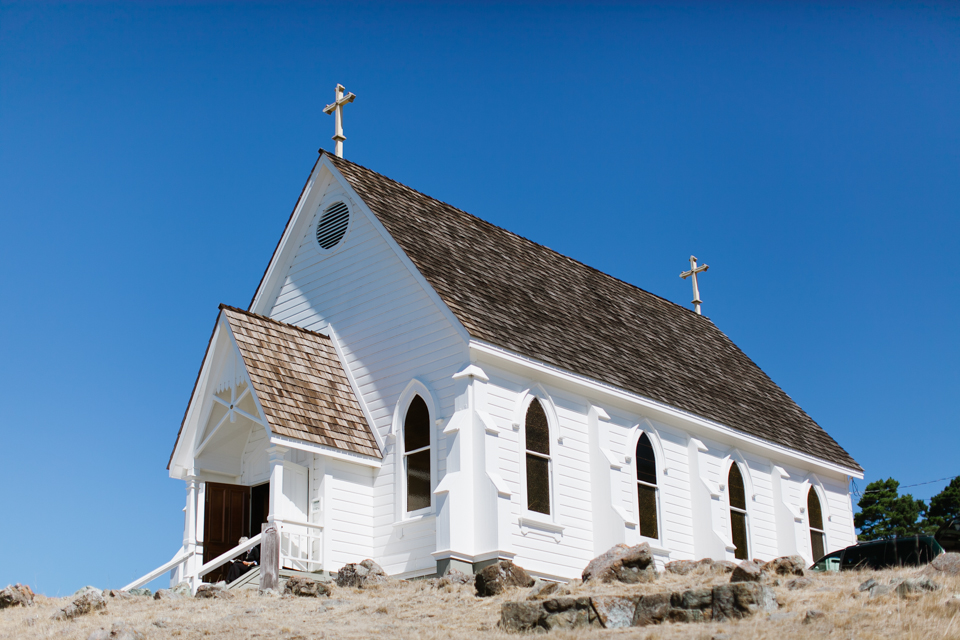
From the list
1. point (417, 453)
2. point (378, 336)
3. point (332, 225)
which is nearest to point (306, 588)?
point (417, 453)

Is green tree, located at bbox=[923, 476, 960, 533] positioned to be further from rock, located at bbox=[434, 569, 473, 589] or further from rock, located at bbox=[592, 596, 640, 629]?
rock, located at bbox=[592, 596, 640, 629]

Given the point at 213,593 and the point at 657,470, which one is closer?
the point at 213,593

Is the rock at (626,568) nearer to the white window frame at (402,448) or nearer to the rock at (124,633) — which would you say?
the white window frame at (402,448)

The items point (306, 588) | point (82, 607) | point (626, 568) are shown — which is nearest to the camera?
point (82, 607)

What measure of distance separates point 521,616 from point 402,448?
362 inches

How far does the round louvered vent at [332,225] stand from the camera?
25123mm

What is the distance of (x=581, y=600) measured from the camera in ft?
44.5

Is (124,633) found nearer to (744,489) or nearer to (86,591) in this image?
(86,591)

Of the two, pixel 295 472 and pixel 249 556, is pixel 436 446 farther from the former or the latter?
pixel 249 556

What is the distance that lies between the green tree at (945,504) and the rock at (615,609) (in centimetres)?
4578

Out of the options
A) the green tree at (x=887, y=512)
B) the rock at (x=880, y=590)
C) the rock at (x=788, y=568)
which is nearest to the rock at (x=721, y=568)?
the rock at (x=788, y=568)

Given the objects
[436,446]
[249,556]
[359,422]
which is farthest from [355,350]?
[249,556]

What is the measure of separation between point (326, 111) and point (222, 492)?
32.0 ft

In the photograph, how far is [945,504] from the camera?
55188 mm
